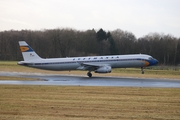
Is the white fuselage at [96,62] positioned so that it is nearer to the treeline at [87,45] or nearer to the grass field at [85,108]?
the grass field at [85,108]

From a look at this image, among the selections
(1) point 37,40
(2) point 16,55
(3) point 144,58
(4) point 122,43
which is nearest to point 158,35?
(4) point 122,43

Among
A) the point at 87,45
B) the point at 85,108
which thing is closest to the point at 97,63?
the point at 85,108

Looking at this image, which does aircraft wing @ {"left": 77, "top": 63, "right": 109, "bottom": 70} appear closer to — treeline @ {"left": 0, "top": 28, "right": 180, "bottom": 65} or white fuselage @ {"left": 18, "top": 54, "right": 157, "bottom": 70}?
white fuselage @ {"left": 18, "top": 54, "right": 157, "bottom": 70}

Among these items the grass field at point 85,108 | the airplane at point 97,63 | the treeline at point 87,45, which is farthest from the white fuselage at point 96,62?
the treeline at point 87,45

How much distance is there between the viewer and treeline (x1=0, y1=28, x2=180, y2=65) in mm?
99938

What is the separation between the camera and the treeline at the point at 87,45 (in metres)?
99.9

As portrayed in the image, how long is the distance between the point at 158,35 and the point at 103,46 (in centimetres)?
3098

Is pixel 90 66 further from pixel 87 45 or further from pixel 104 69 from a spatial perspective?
pixel 87 45

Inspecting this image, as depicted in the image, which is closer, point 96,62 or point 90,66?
point 90,66

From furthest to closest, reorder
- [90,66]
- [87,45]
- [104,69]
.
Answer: [87,45]
[90,66]
[104,69]

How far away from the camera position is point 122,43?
370 feet

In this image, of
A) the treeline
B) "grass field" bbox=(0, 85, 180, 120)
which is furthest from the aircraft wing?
the treeline

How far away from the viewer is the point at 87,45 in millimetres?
105062

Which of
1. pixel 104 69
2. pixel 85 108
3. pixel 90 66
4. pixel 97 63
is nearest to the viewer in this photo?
pixel 85 108
